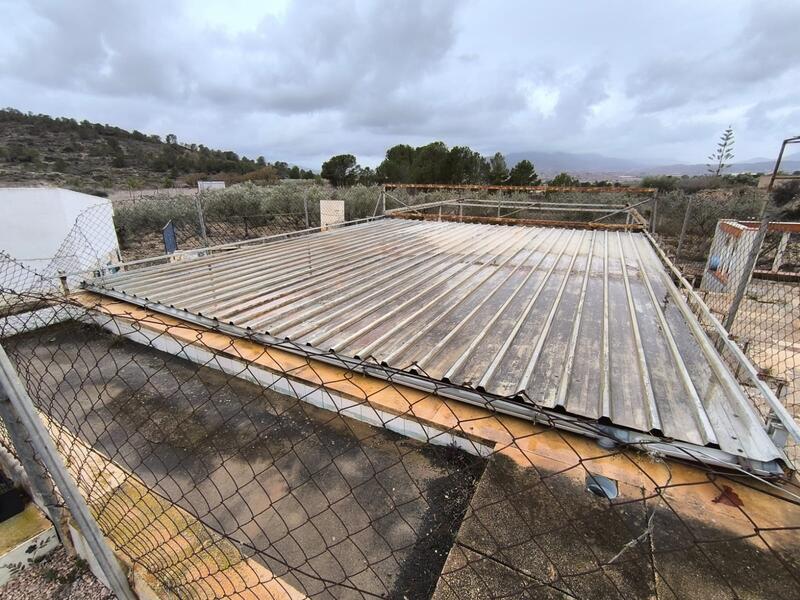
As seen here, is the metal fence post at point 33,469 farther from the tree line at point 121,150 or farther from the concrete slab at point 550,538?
the tree line at point 121,150

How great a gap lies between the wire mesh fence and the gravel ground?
1.06 feet

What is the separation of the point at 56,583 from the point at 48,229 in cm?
679

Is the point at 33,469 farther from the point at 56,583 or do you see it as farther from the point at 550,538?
the point at 550,538

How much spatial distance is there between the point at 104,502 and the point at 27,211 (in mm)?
6760

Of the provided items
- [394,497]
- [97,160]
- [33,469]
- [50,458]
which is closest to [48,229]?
[33,469]

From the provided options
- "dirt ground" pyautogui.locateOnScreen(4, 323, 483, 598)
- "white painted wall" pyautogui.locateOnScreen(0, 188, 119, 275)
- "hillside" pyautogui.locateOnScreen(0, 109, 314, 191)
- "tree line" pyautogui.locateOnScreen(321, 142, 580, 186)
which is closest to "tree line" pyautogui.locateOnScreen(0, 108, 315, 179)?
"hillside" pyautogui.locateOnScreen(0, 109, 314, 191)

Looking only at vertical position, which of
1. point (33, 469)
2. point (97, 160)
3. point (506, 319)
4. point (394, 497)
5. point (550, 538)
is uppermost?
point (97, 160)

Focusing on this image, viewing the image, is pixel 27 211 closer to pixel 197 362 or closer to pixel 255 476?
pixel 197 362

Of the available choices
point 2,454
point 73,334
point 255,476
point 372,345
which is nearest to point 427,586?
point 255,476

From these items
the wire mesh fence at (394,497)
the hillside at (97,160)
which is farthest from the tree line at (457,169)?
the wire mesh fence at (394,497)

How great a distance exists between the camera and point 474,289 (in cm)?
450

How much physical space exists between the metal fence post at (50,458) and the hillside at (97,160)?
34675mm

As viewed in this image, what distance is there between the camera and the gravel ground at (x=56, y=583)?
78.1 inches

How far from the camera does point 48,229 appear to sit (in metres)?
6.49
